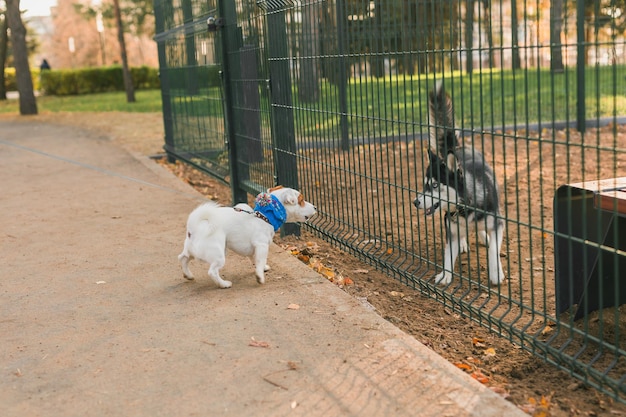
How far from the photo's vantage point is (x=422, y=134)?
5246 mm

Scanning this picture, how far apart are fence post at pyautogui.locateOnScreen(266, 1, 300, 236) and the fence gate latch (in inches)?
53.7

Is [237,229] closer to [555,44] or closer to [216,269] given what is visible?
[216,269]

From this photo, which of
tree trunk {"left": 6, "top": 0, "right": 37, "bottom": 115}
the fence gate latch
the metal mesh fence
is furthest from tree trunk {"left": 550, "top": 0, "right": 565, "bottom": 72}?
tree trunk {"left": 6, "top": 0, "right": 37, "bottom": 115}

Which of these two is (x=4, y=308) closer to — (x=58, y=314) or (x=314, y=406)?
(x=58, y=314)

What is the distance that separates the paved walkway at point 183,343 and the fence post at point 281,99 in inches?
34.1

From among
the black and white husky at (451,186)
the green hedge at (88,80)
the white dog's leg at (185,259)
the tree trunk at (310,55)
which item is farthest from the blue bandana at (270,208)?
the green hedge at (88,80)

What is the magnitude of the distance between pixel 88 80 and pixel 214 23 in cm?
3281

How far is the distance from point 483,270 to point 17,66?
66.1 ft

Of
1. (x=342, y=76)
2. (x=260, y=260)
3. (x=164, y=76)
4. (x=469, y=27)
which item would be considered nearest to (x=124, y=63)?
(x=164, y=76)

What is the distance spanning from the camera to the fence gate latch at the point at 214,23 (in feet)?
25.0

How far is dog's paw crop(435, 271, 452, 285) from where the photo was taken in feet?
17.1

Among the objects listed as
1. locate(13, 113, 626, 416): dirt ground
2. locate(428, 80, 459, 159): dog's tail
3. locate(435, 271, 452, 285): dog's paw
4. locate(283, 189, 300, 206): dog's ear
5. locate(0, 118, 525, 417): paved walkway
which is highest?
locate(428, 80, 459, 159): dog's tail

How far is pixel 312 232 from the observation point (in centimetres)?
671

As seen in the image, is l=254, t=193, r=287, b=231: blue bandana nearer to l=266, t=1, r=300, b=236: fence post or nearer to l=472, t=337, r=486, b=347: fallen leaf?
l=266, t=1, r=300, b=236: fence post
